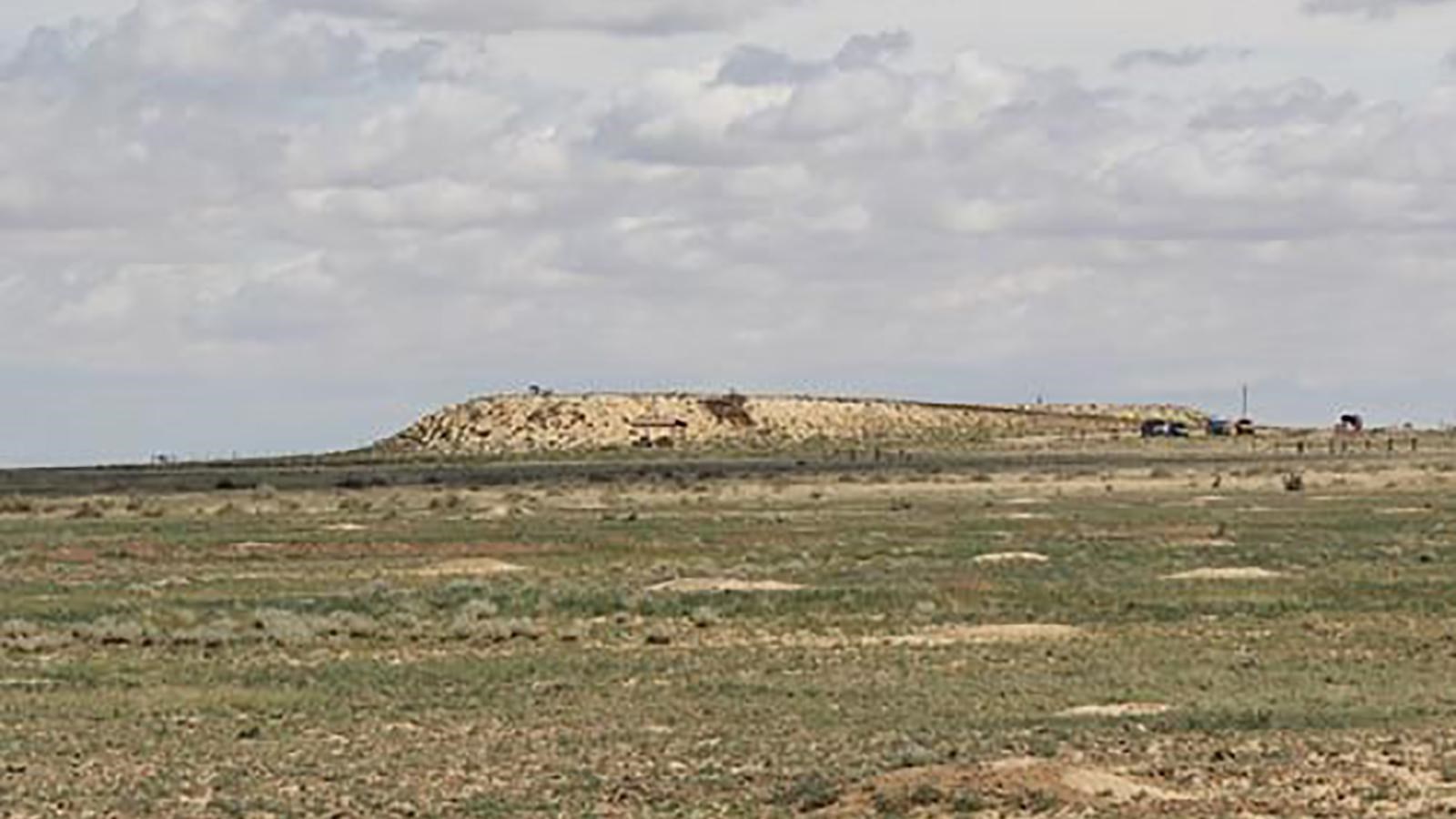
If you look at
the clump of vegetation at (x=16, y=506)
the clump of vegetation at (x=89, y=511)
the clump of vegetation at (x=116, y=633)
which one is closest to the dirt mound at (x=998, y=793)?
the clump of vegetation at (x=116, y=633)

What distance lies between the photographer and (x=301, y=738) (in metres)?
29.2

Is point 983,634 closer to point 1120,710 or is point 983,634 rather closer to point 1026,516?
point 1120,710

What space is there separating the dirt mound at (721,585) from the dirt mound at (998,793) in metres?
25.5

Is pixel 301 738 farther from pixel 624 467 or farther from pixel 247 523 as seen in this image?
pixel 624 467

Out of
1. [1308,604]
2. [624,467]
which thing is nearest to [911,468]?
[624,467]

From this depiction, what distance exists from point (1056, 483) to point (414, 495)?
75.4ft

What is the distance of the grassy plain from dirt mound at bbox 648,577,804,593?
0.74 feet

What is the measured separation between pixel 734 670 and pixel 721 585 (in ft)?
49.1

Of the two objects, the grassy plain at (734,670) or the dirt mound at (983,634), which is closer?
the grassy plain at (734,670)

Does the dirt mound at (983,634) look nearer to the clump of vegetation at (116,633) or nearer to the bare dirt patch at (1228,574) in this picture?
the clump of vegetation at (116,633)

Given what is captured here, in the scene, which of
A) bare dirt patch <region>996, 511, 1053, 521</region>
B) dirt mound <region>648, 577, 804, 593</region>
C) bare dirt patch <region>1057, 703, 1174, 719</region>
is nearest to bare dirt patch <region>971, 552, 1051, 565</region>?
dirt mound <region>648, 577, 804, 593</region>

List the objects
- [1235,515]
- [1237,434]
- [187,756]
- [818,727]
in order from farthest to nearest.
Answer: [1237,434], [1235,515], [818,727], [187,756]

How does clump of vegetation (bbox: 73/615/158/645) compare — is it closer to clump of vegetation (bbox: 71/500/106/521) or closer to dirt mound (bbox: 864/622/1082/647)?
dirt mound (bbox: 864/622/1082/647)

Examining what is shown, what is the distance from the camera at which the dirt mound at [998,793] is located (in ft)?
73.6
